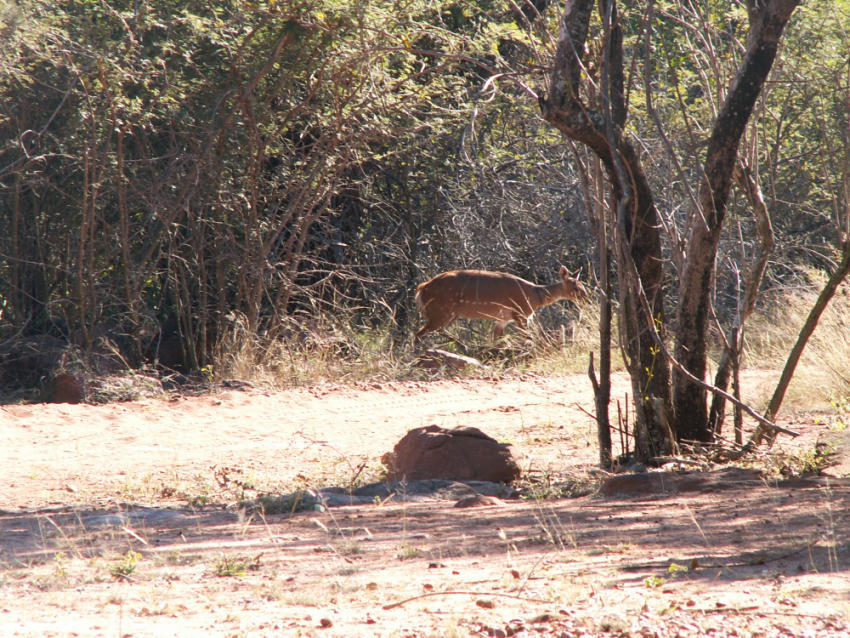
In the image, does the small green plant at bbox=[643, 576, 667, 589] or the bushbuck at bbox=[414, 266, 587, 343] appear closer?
the small green plant at bbox=[643, 576, 667, 589]

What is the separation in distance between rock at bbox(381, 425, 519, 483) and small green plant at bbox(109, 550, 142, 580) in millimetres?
2706

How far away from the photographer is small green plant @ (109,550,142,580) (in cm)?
398

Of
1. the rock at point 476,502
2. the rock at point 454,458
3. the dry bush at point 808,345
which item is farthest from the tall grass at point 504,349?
the rock at point 476,502

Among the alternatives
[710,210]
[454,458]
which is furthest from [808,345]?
[454,458]

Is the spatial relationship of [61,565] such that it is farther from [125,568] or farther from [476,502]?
[476,502]

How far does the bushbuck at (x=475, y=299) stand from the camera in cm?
A: 1278

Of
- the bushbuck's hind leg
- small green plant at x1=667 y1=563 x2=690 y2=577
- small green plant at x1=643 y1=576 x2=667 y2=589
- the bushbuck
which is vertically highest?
the bushbuck

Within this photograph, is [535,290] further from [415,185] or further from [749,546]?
[749,546]

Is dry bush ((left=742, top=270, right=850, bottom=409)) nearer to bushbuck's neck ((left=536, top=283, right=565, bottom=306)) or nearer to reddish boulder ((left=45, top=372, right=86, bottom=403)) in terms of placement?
bushbuck's neck ((left=536, top=283, right=565, bottom=306))

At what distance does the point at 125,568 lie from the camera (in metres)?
4.01

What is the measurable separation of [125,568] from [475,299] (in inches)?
361

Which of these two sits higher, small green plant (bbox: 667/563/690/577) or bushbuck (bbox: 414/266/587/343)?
bushbuck (bbox: 414/266/587/343)

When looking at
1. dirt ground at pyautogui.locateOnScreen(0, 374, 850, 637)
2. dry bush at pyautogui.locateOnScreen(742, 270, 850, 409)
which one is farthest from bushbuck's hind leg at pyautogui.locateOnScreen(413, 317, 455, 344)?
dirt ground at pyautogui.locateOnScreen(0, 374, 850, 637)

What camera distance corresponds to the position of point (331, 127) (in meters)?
11.6
